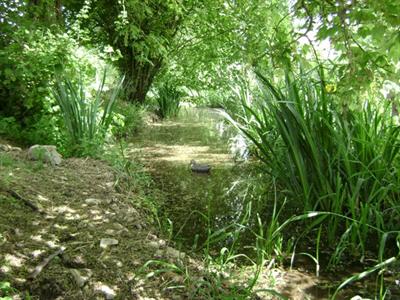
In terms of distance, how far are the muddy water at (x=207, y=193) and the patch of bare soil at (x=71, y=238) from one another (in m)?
0.30

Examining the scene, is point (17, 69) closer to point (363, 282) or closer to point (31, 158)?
point (31, 158)

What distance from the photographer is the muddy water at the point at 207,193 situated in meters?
1.94

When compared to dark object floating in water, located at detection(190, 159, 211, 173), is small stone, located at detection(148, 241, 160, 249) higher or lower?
lower

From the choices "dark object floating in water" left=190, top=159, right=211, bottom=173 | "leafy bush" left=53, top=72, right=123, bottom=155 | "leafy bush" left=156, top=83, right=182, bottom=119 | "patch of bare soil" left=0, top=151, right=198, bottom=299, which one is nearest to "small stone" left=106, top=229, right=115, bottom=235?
"patch of bare soil" left=0, top=151, right=198, bottom=299

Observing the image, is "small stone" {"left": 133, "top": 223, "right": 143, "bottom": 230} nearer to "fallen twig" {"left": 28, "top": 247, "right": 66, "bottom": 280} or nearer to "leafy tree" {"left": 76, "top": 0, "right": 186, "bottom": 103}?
"fallen twig" {"left": 28, "top": 247, "right": 66, "bottom": 280}

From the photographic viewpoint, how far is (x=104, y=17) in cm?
791

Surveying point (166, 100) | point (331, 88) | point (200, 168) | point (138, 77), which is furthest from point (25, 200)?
point (166, 100)

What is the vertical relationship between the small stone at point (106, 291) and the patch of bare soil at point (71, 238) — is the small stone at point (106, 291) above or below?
below

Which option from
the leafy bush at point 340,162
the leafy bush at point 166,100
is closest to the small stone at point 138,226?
the leafy bush at point 340,162

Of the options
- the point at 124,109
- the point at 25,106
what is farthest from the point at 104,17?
the point at 25,106

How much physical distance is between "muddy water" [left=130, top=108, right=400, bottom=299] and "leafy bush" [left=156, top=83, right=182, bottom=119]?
3689mm

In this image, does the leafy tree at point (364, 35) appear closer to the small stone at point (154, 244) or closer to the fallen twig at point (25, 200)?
the small stone at point (154, 244)

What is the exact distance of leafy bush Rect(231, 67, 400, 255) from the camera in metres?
2.21

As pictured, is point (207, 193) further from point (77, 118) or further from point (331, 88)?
point (331, 88)
